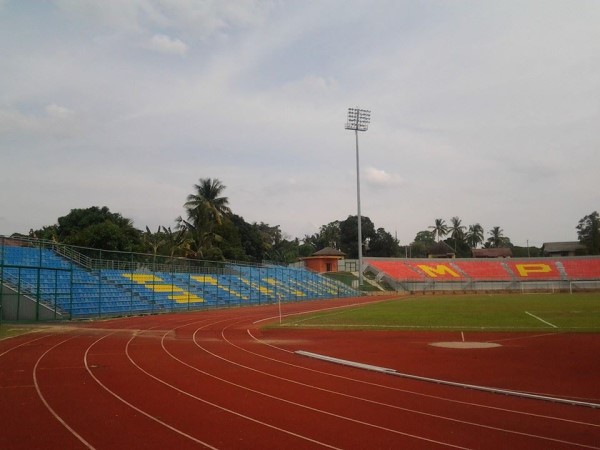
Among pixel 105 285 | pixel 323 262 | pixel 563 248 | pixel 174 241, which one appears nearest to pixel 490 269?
pixel 323 262

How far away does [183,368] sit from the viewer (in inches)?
495

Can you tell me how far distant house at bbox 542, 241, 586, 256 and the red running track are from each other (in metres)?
83.5

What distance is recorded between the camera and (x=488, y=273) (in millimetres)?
75250

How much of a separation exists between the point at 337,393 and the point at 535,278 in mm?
69836

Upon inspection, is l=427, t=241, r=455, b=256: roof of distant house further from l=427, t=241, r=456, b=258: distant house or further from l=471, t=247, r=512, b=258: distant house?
l=471, t=247, r=512, b=258: distant house

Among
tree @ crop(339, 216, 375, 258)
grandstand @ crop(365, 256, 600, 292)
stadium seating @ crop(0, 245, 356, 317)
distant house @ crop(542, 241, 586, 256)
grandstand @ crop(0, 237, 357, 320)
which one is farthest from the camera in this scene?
tree @ crop(339, 216, 375, 258)

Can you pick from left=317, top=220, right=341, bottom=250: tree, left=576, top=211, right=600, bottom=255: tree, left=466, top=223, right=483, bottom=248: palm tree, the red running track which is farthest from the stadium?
left=466, top=223, right=483, bottom=248: palm tree

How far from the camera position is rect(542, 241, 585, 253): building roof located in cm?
9227

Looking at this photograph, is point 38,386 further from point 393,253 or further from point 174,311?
point 393,253

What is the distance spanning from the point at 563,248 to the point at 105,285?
288 feet

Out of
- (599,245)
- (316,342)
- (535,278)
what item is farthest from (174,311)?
(599,245)

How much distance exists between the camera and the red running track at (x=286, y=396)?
6957 mm

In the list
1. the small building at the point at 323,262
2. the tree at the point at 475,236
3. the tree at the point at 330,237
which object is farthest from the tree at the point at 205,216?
the tree at the point at 475,236

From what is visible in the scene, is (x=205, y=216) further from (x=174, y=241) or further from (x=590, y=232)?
(x=590, y=232)
